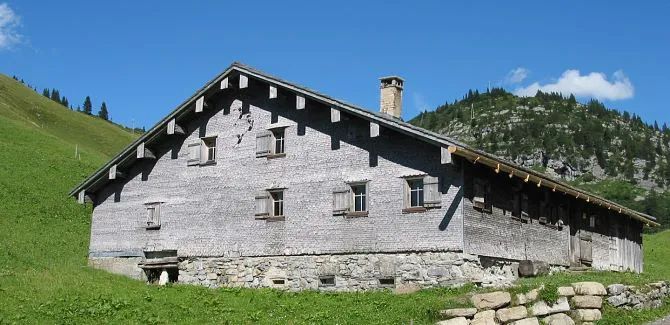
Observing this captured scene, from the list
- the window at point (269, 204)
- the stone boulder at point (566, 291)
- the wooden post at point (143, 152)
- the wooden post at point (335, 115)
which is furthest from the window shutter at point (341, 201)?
the wooden post at point (143, 152)

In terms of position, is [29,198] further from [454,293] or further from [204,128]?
[454,293]

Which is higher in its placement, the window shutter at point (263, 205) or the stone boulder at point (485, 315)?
the window shutter at point (263, 205)

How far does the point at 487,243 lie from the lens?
971 inches

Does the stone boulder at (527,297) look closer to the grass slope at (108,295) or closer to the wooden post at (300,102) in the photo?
the grass slope at (108,295)

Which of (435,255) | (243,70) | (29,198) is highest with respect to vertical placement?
(243,70)

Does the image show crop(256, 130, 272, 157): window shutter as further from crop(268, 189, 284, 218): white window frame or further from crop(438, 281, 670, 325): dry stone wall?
crop(438, 281, 670, 325): dry stone wall

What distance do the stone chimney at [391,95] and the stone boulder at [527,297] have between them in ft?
33.7

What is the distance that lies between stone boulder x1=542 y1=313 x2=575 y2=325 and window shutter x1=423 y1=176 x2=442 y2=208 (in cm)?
532

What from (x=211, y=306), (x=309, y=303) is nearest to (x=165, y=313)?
(x=211, y=306)

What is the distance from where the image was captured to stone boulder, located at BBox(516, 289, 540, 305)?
19.7m

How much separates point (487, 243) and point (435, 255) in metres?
2.02

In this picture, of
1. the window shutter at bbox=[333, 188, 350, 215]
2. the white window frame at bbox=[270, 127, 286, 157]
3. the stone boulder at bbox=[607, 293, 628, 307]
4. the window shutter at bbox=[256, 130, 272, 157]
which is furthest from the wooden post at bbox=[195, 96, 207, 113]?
the stone boulder at bbox=[607, 293, 628, 307]

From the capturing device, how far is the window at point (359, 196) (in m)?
25.5

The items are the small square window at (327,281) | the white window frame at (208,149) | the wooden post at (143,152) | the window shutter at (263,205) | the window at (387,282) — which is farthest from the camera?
the wooden post at (143,152)
